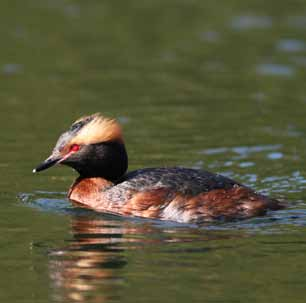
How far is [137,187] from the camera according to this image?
14.5m

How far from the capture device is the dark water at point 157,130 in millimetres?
11875

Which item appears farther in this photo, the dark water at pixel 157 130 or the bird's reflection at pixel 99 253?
the dark water at pixel 157 130

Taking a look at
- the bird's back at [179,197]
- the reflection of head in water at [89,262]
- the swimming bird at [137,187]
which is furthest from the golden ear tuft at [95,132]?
the reflection of head in water at [89,262]

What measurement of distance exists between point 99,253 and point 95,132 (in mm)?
2559

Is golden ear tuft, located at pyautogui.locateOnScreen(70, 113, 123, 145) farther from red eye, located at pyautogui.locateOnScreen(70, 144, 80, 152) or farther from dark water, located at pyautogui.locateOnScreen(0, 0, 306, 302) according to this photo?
dark water, located at pyautogui.locateOnScreen(0, 0, 306, 302)

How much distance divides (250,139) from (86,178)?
15.4 feet

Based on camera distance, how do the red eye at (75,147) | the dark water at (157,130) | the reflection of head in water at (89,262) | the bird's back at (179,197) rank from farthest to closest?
the red eye at (75,147)
the bird's back at (179,197)
the dark water at (157,130)
the reflection of head in water at (89,262)

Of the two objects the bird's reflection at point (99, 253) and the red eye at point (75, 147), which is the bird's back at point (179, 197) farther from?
the red eye at point (75, 147)

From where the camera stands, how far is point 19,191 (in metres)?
15.9

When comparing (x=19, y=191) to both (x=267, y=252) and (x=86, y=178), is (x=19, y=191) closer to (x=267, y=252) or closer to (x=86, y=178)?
(x=86, y=178)

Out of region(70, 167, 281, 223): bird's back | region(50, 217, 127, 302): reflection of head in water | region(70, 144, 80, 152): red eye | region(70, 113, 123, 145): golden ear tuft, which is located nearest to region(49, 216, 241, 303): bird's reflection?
region(50, 217, 127, 302): reflection of head in water

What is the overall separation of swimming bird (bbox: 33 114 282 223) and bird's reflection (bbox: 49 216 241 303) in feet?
1.04

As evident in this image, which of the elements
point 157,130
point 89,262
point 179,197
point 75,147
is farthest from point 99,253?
point 157,130

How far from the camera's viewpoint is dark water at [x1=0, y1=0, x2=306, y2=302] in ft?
39.0
